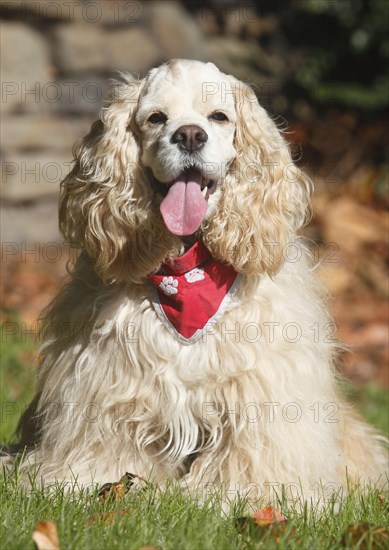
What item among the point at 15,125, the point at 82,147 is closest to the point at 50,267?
the point at 15,125

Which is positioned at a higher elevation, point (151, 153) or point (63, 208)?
point (151, 153)

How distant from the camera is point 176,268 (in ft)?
13.1

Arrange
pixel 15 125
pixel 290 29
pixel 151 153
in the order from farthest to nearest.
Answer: pixel 290 29
pixel 15 125
pixel 151 153

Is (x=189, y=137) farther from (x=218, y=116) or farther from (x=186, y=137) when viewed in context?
(x=218, y=116)

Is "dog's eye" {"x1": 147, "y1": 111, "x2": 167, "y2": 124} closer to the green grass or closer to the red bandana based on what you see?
the red bandana

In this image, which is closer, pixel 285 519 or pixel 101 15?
pixel 285 519

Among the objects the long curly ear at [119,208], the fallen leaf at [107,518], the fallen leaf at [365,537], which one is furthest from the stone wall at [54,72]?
the fallen leaf at [365,537]

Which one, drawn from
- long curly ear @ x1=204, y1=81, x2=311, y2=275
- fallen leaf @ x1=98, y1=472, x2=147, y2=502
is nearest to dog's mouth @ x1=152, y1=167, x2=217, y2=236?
long curly ear @ x1=204, y1=81, x2=311, y2=275

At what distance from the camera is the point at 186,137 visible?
3770 mm

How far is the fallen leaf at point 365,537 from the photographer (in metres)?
3.07

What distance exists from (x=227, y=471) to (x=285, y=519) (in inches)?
24.9

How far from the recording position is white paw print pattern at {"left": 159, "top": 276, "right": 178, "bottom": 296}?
396cm

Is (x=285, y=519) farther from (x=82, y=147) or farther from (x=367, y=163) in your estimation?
(x=367, y=163)

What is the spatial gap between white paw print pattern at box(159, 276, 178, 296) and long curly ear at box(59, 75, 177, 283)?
72 millimetres
